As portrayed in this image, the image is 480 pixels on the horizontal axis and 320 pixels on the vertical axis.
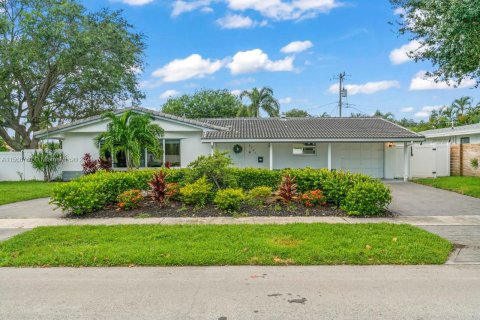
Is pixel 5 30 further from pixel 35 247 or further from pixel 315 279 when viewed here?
pixel 315 279

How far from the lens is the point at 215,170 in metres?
10.3

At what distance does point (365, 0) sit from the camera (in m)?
13.3

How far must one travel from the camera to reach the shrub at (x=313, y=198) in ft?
31.8

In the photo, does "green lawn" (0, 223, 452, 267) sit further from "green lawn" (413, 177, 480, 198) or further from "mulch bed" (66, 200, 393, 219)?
"green lawn" (413, 177, 480, 198)

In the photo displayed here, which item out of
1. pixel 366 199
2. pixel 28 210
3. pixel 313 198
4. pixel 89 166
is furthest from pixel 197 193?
pixel 89 166

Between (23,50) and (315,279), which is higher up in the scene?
(23,50)

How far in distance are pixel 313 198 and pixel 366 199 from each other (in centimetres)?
148

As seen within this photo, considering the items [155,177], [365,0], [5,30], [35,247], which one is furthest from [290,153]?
[5,30]

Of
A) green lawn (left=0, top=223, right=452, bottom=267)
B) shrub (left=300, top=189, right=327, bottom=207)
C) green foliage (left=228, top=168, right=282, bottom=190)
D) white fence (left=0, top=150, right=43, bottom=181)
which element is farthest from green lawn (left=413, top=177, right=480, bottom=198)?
white fence (left=0, top=150, right=43, bottom=181)

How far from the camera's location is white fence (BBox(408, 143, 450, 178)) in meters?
→ 19.2

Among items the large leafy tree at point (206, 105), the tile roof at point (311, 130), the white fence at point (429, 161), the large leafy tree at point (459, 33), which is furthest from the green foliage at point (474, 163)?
the large leafy tree at point (206, 105)

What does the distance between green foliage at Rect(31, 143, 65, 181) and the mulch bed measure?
10.2 meters

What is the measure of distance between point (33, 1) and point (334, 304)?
23.1 metres

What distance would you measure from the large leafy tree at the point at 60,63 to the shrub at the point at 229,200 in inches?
578
